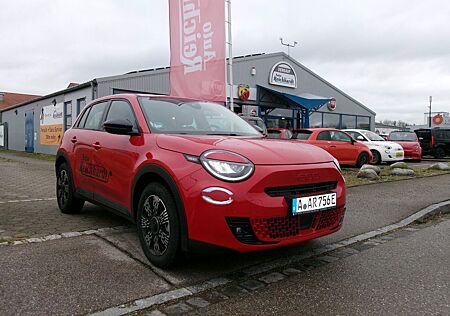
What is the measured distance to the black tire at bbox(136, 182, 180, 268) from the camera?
324 centimetres

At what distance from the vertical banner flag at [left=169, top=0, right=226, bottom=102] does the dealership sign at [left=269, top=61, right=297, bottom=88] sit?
41.1 feet

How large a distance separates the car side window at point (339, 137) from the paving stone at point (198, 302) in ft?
38.4

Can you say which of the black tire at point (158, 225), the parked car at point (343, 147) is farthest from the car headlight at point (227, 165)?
the parked car at point (343, 147)

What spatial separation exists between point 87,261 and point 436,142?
20.7 meters

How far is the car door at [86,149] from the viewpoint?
472 cm

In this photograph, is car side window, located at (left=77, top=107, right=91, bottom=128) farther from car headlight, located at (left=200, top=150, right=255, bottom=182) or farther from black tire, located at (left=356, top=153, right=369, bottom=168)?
black tire, located at (left=356, top=153, right=369, bottom=168)

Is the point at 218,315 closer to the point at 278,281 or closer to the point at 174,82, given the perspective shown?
the point at 278,281

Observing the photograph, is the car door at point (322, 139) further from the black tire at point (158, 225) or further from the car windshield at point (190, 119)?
the black tire at point (158, 225)

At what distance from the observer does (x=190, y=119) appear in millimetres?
4223

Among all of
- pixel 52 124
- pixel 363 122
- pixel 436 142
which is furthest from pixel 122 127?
pixel 363 122

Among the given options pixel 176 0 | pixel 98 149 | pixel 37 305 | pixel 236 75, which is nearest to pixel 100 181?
pixel 98 149

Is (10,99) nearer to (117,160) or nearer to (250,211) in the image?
(117,160)

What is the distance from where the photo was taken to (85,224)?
198 inches

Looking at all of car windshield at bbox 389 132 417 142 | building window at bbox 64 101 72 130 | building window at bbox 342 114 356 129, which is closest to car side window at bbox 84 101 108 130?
building window at bbox 64 101 72 130
